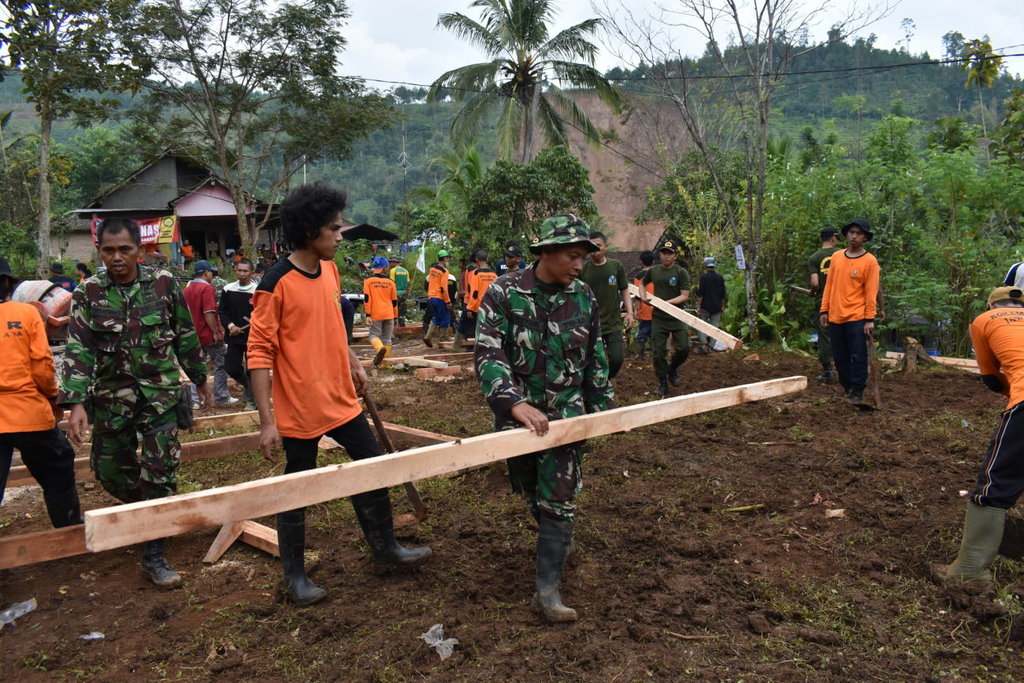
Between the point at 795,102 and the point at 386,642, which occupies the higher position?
the point at 795,102

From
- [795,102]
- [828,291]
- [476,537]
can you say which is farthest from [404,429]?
[795,102]

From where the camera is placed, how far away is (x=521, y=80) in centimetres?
2519

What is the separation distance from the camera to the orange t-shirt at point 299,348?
345 centimetres

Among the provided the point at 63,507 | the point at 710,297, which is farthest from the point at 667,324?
the point at 63,507

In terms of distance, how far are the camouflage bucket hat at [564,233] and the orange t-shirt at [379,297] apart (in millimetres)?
9436

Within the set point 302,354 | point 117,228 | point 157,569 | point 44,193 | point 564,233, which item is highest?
point 44,193

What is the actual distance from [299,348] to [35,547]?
144 centimetres

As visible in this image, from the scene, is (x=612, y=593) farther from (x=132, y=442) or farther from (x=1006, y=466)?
(x=132, y=442)

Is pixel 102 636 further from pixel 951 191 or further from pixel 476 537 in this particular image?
pixel 951 191

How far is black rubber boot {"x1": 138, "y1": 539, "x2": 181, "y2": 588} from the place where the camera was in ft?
→ 12.9

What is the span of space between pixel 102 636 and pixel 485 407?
17.5ft

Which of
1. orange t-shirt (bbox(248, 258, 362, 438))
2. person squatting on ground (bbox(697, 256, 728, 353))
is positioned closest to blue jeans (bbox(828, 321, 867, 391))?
person squatting on ground (bbox(697, 256, 728, 353))

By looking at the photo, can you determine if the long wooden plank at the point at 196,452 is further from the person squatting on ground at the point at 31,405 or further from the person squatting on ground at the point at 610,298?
the person squatting on ground at the point at 610,298

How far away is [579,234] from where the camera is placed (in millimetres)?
3395
